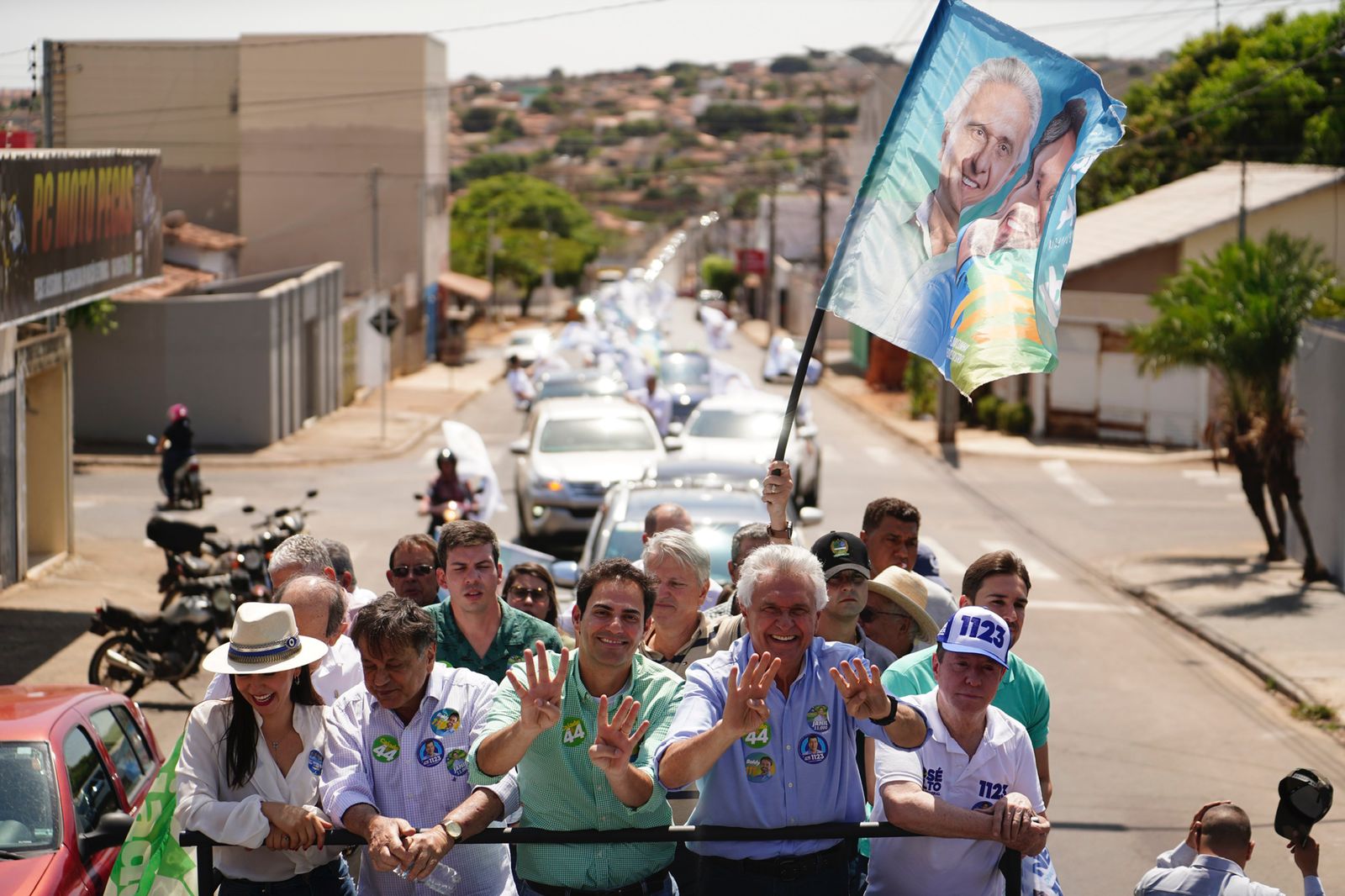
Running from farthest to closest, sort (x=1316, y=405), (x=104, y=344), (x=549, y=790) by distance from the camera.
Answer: (x=104, y=344), (x=1316, y=405), (x=549, y=790)

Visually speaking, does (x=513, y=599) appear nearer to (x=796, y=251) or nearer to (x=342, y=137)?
(x=342, y=137)

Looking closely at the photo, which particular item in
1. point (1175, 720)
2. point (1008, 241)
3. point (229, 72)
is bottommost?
point (1175, 720)

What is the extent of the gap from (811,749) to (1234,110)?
49738 millimetres

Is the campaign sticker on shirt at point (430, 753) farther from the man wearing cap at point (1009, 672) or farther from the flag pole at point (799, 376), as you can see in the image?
the flag pole at point (799, 376)

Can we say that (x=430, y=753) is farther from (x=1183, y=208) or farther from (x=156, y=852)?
(x=1183, y=208)

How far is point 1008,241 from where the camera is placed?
264 inches

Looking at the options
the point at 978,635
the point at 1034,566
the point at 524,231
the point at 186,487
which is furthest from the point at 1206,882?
the point at 524,231

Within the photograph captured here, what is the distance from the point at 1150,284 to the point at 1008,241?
3185 cm

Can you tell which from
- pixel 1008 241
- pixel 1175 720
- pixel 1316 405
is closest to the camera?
pixel 1008 241

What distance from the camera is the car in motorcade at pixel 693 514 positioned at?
13438 mm

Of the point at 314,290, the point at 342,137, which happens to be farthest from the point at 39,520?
the point at 342,137

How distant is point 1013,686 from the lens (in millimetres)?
6008

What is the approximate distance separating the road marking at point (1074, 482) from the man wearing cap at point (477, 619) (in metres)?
22.0

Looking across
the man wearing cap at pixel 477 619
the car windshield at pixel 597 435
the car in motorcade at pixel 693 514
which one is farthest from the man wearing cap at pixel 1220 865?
the car windshield at pixel 597 435
